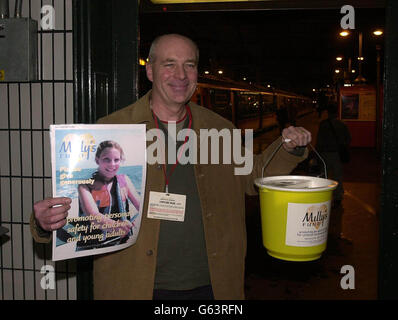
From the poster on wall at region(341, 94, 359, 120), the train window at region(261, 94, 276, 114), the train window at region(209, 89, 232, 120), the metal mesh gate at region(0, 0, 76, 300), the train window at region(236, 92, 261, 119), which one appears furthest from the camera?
the train window at region(261, 94, 276, 114)

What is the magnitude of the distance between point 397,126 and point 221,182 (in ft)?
3.61

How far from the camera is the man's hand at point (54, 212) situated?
1.61 metres

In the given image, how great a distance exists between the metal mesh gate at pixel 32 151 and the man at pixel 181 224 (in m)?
0.69

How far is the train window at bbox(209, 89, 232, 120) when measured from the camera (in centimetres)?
1307

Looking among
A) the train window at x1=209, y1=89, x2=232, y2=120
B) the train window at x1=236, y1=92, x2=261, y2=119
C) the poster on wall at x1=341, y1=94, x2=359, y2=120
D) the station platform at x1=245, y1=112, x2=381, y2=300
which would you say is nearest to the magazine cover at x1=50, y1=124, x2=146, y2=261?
the station platform at x1=245, y1=112, x2=381, y2=300

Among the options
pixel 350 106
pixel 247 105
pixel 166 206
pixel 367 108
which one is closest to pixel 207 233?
pixel 166 206

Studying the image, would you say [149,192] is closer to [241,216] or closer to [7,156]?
[241,216]

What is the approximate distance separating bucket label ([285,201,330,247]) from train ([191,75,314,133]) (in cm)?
827

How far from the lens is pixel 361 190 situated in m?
9.44

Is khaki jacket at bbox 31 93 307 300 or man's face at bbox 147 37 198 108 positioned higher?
man's face at bbox 147 37 198 108

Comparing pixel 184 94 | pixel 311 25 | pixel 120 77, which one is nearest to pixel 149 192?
pixel 184 94

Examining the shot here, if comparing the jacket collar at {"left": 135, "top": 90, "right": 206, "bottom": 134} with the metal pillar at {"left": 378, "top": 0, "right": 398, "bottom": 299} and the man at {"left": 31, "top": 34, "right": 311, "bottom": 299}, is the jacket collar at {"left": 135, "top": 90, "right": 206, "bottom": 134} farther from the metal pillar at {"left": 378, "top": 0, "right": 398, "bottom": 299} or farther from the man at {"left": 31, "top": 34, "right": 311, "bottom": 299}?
the metal pillar at {"left": 378, "top": 0, "right": 398, "bottom": 299}

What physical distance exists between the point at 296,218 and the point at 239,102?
A: 1474 centimetres

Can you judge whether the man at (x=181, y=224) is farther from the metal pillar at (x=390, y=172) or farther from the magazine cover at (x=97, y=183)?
the metal pillar at (x=390, y=172)
